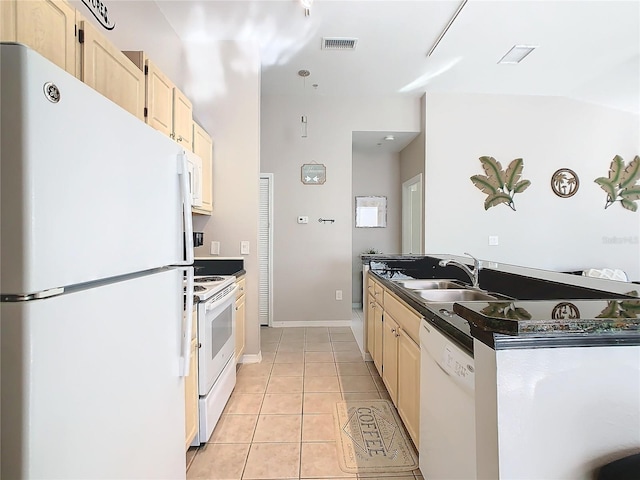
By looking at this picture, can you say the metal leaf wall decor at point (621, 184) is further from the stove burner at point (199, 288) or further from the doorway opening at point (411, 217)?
the stove burner at point (199, 288)

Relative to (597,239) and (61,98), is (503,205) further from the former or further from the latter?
(61,98)

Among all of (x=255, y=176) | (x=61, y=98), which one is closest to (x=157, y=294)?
(x=61, y=98)

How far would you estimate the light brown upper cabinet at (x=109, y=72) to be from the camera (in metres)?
1.41

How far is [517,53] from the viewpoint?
332cm

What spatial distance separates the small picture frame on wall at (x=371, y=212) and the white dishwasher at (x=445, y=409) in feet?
13.8

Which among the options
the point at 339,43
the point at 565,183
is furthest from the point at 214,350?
the point at 565,183

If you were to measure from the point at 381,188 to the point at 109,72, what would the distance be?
4548 mm

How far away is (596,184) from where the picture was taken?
169 inches

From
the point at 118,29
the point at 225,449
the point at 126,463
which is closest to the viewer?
the point at 126,463

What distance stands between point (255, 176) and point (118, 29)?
1454 millimetres

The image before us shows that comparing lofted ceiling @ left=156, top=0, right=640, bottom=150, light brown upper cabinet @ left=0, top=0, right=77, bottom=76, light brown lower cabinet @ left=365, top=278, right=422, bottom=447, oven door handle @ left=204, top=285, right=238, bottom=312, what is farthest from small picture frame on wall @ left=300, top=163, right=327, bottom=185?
light brown upper cabinet @ left=0, top=0, right=77, bottom=76

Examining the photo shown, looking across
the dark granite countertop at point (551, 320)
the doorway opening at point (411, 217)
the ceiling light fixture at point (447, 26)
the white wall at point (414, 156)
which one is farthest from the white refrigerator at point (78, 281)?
the doorway opening at point (411, 217)

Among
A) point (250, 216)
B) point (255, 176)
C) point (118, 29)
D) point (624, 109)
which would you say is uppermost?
point (624, 109)

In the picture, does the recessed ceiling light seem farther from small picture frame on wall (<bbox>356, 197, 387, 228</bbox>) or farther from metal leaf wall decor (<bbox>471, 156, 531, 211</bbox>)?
small picture frame on wall (<bbox>356, 197, 387, 228</bbox>)
